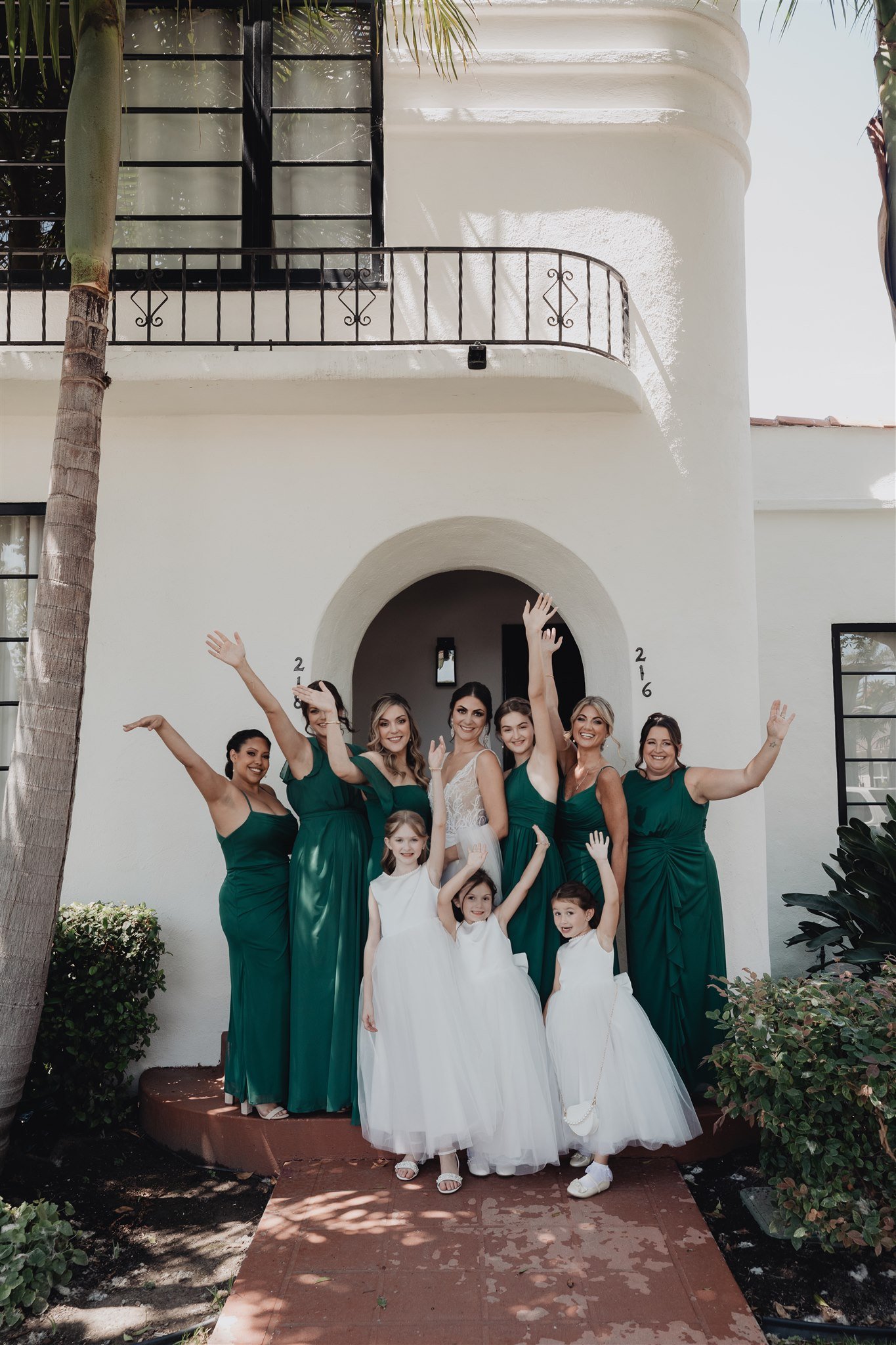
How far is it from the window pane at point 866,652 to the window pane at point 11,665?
233 inches

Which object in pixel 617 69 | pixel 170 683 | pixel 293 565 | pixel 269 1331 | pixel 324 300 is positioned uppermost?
pixel 617 69

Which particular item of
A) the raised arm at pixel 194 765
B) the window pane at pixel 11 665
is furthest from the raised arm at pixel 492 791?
the window pane at pixel 11 665

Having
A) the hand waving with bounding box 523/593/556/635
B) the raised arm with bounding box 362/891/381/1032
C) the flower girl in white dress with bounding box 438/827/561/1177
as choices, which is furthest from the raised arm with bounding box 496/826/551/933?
the hand waving with bounding box 523/593/556/635

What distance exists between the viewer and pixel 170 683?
5.68 meters

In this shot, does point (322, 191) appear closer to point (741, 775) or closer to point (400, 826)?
point (400, 826)

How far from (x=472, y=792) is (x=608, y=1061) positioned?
55.8 inches

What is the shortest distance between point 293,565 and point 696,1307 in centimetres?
407

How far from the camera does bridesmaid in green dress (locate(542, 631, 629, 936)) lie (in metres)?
4.94

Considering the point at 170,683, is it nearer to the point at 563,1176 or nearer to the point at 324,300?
the point at 324,300

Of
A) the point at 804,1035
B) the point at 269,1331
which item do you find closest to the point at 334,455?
the point at 804,1035

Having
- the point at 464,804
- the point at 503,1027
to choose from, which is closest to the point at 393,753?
the point at 464,804

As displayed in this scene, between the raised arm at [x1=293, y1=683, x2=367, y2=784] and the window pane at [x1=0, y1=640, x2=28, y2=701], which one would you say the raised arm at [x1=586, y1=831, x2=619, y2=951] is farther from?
the window pane at [x1=0, y1=640, x2=28, y2=701]

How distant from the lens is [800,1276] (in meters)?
3.78

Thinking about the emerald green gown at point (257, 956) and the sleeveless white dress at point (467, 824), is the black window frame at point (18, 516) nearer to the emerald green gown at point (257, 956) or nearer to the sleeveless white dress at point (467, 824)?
the emerald green gown at point (257, 956)
